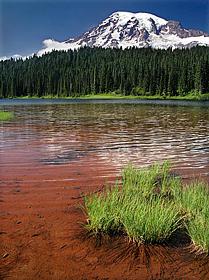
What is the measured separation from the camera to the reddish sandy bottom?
5.64 metres

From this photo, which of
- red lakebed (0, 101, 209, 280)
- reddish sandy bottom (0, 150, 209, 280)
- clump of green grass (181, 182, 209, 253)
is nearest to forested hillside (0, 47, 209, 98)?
red lakebed (0, 101, 209, 280)

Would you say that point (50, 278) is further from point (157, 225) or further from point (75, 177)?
point (75, 177)

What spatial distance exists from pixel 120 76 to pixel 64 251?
5398 inches

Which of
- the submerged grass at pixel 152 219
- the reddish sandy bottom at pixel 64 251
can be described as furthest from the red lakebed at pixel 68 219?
the submerged grass at pixel 152 219

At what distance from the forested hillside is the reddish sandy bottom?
108 m

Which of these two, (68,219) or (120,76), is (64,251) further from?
(120,76)

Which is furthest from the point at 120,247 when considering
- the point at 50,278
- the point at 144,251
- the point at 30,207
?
the point at 30,207

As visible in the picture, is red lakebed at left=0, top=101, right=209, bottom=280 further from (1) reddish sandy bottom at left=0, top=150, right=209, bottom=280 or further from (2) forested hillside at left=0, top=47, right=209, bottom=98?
(2) forested hillside at left=0, top=47, right=209, bottom=98

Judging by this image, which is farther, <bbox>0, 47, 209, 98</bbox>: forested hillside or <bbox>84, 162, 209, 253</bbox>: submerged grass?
<bbox>0, 47, 209, 98</bbox>: forested hillside

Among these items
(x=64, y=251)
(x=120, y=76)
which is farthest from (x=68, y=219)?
(x=120, y=76)

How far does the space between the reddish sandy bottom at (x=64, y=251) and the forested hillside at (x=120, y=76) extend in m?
108

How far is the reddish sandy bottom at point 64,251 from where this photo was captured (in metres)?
5.64

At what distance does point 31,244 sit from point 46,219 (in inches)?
42.7

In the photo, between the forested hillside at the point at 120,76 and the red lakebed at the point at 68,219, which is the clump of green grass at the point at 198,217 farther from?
the forested hillside at the point at 120,76
